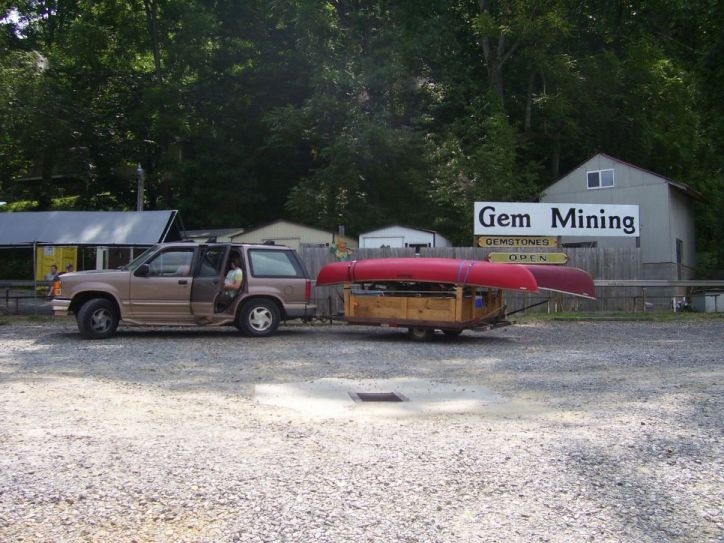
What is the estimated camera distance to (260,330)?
14.6 metres

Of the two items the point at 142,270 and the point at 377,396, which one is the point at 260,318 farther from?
the point at 377,396

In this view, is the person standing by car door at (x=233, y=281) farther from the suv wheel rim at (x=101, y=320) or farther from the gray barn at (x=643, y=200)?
the gray barn at (x=643, y=200)

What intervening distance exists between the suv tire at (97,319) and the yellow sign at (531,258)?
1055 cm

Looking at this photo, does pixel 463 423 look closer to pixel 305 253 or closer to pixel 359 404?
pixel 359 404

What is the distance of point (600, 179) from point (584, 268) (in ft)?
28.6

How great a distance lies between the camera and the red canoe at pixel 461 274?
1383cm

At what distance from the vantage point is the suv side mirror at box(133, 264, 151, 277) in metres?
14.3

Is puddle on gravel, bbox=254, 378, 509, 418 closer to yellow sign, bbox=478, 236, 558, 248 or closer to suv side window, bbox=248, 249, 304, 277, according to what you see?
suv side window, bbox=248, 249, 304, 277

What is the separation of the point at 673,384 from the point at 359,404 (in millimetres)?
4132

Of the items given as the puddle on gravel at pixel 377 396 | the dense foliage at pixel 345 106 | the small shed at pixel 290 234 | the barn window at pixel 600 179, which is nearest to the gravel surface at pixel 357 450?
the puddle on gravel at pixel 377 396

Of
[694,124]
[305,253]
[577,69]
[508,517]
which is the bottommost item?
[508,517]

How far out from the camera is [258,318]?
14648 mm

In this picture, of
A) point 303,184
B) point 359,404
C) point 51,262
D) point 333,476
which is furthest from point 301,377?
point 303,184

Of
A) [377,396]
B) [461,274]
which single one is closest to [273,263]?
[461,274]
